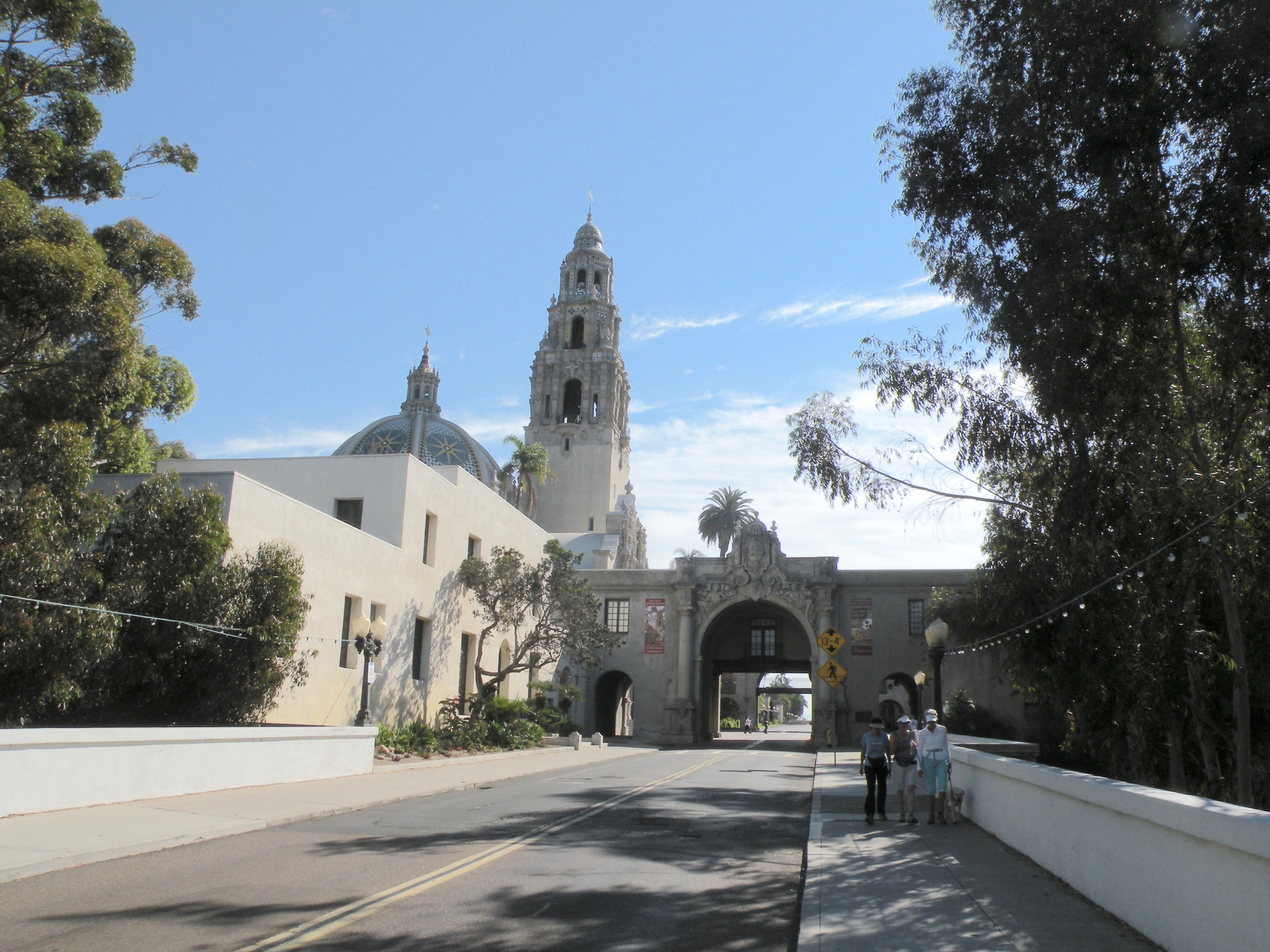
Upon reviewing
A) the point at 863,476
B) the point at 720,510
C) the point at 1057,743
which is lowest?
the point at 1057,743

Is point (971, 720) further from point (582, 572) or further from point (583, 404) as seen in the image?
point (583, 404)

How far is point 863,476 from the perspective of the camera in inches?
704

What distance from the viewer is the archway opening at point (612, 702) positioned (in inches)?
2178

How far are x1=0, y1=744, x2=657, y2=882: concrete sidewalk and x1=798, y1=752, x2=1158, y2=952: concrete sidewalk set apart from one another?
660cm

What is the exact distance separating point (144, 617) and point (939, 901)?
523 inches

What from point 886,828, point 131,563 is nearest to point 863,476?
point 886,828

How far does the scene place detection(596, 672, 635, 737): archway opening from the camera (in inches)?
2178

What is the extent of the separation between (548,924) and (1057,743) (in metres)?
34.4

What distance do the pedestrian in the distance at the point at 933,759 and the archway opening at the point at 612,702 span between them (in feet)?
133

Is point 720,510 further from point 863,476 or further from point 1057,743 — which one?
point 863,476

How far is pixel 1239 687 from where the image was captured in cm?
1386

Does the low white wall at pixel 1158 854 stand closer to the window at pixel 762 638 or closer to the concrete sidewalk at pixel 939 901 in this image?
the concrete sidewalk at pixel 939 901

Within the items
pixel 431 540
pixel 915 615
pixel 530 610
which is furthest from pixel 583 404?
pixel 431 540

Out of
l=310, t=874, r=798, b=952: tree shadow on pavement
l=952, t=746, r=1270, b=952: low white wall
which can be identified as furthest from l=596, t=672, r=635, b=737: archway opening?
l=310, t=874, r=798, b=952: tree shadow on pavement
